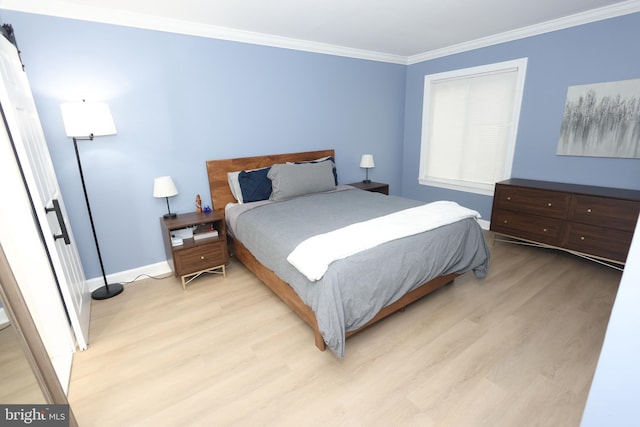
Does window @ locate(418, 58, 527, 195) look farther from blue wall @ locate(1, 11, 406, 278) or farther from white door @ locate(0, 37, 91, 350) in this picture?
white door @ locate(0, 37, 91, 350)

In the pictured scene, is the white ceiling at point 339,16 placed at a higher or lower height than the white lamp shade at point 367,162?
Result: higher

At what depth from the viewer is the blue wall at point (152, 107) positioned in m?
2.32

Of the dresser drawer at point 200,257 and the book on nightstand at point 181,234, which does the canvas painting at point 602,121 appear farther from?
the book on nightstand at point 181,234

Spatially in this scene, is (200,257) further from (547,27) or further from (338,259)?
(547,27)

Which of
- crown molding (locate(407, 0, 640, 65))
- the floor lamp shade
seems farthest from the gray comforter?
crown molding (locate(407, 0, 640, 65))

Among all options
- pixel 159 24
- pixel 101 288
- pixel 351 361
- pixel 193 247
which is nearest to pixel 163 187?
pixel 193 247

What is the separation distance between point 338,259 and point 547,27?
3.41 metres

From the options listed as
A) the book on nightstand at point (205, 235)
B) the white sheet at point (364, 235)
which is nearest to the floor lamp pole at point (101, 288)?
the book on nightstand at point (205, 235)

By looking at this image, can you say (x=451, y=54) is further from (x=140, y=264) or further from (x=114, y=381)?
(x=114, y=381)

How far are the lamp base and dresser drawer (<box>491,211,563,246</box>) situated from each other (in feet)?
13.3

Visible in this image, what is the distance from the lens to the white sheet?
1.75m

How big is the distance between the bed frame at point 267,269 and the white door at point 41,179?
1.27 metres

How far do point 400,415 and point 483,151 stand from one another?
3.56 m

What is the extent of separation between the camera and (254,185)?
10.2ft
